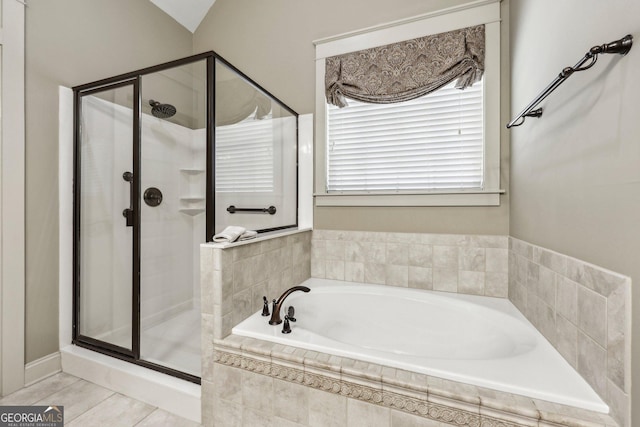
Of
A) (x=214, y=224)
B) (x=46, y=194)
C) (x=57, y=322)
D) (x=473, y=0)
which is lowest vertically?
(x=57, y=322)

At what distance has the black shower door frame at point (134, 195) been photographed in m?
1.48

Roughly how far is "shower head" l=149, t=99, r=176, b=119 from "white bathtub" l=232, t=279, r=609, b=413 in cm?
153

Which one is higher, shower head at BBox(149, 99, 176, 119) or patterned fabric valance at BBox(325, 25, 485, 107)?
patterned fabric valance at BBox(325, 25, 485, 107)

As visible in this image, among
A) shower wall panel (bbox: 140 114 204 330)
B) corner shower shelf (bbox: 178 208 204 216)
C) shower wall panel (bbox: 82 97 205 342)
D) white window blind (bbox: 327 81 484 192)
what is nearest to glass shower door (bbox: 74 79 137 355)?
shower wall panel (bbox: 82 97 205 342)

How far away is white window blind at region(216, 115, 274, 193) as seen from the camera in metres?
1.63

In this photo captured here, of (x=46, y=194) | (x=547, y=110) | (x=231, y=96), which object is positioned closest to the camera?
(x=547, y=110)

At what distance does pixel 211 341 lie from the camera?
136cm

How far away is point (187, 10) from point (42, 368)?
3062 mm

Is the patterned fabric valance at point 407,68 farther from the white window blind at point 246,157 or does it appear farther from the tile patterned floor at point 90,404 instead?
the tile patterned floor at point 90,404

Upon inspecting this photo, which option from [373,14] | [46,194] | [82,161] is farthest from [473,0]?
[46,194]

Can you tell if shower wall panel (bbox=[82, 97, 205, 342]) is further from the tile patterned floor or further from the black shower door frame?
the tile patterned floor

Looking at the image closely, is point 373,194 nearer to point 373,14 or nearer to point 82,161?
point 373,14

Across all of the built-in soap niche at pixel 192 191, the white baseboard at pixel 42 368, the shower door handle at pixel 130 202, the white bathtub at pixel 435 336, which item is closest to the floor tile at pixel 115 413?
the white baseboard at pixel 42 368

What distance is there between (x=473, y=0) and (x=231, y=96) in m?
1.75
